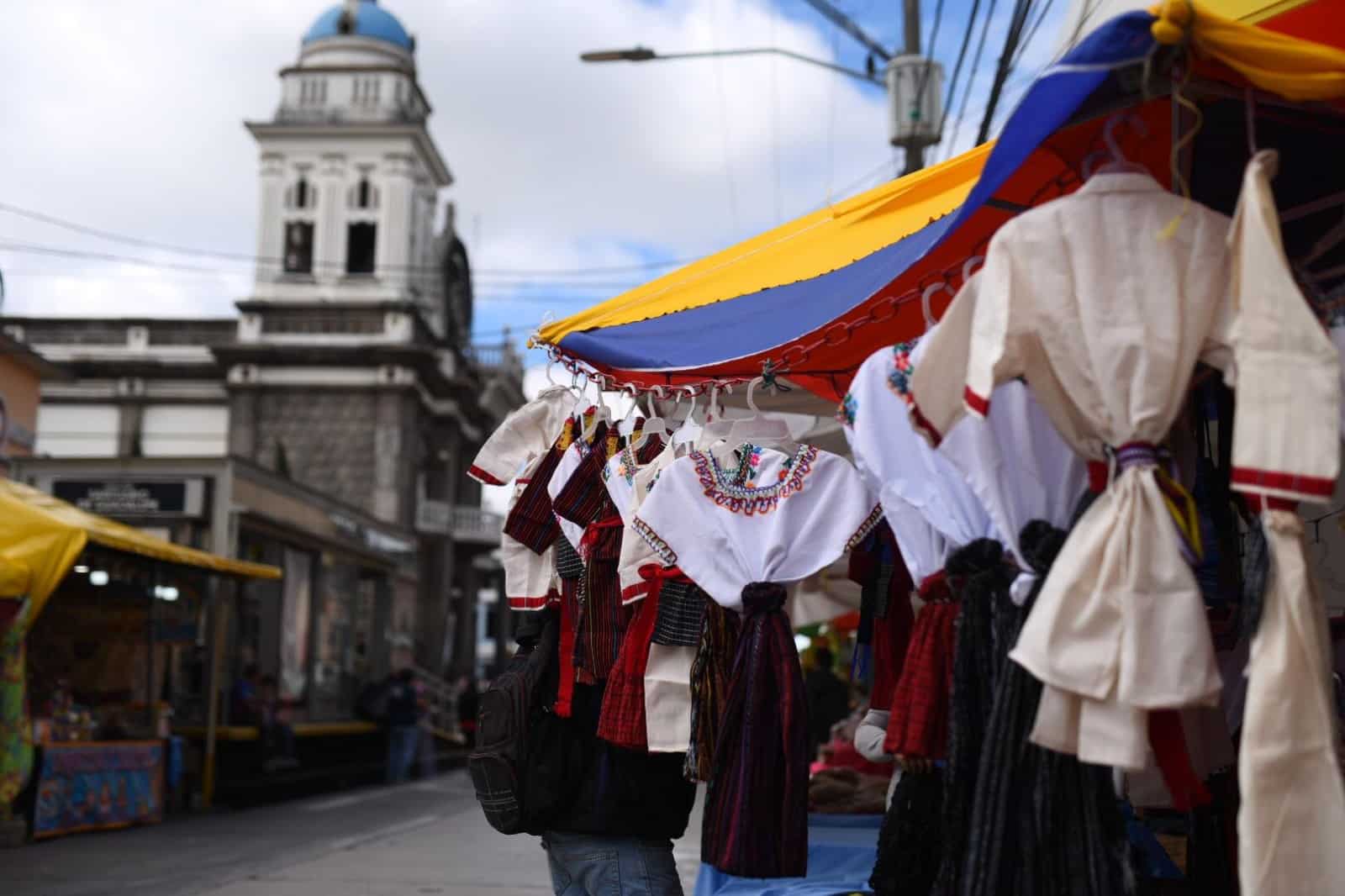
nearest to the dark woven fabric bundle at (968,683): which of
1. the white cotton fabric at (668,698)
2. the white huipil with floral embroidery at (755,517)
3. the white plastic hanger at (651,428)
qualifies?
the white huipil with floral embroidery at (755,517)

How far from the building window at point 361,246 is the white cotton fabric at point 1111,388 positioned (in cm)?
4187

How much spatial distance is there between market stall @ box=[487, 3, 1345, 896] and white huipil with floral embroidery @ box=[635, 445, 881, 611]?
0.01 metres

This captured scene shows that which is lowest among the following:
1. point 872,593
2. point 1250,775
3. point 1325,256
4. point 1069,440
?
point 1250,775

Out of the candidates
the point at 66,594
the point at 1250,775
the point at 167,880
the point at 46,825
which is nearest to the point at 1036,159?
the point at 1250,775

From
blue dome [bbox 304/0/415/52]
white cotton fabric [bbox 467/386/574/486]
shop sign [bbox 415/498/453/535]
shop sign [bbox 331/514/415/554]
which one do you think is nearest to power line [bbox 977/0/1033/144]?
white cotton fabric [bbox 467/386/574/486]

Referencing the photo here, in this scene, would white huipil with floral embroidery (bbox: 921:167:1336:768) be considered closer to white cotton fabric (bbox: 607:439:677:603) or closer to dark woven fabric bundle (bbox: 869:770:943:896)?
dark woven fabric bundle (bbox: 869:770:943:896)

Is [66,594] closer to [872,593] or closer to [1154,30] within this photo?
[872,593]

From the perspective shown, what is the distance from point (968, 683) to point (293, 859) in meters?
9.82

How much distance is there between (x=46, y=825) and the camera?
41.4ft

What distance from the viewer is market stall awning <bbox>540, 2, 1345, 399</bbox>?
8.49 feet

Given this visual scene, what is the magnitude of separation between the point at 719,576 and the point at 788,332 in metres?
0.91

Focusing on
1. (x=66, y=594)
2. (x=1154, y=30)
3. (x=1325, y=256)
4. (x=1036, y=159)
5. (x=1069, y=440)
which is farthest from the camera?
(x=66, y=594)

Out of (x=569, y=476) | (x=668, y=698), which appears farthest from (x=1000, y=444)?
(x=569, y=476)

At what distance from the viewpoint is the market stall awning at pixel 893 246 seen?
2.59 metres
